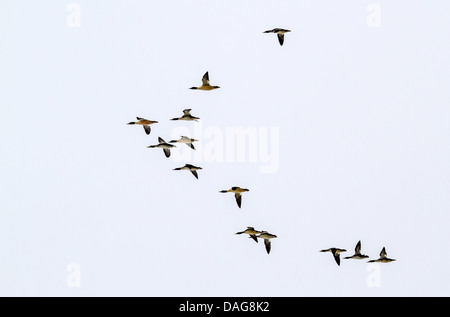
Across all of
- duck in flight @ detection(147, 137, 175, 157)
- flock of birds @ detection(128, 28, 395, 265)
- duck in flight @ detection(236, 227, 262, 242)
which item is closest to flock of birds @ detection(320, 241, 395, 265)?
flock of birds @ detection(128, 28, 395, 265)

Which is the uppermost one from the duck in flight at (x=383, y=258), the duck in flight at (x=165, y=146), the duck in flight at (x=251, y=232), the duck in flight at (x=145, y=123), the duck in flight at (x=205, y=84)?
the duck in flight at (x=205, y=84)

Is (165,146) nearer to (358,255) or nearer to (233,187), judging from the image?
(233,187)

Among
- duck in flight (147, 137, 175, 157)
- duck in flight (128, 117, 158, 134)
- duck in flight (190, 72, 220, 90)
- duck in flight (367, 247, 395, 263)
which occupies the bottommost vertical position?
duck in flight (367, 247, 395, 263)

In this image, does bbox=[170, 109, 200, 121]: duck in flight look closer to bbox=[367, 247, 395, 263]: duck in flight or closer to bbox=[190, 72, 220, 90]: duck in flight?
bbox=[190, 72, 220, 90]: duck in flight

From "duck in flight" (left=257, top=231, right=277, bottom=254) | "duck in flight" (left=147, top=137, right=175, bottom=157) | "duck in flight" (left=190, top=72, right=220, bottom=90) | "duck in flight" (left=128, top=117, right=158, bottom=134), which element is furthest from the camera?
"duck in flight" (left=257, top=231, right=277, bottom=254)

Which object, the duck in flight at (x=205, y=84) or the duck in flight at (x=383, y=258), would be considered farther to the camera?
the duck in flight at (x=383, y=258)

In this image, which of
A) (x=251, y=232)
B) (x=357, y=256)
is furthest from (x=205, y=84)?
(x=357, y=256)

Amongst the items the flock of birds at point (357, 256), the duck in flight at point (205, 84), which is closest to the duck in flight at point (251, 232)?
the flock of birds at point (357, 256)

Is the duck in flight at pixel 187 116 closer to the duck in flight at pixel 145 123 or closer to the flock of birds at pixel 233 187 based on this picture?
the flock of birds at pixel 233 187

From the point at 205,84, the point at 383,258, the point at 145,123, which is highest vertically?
the point at 205,84

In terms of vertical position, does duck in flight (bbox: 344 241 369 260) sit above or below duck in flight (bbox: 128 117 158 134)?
Result: below

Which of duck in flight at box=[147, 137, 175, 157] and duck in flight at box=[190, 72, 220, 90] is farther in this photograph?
duck in flight at box=[147, 137, 175, 157]
